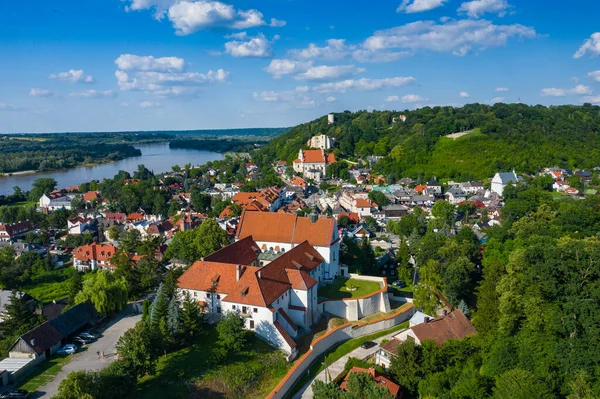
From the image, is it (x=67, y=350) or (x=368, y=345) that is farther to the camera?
(x=368, y=345)

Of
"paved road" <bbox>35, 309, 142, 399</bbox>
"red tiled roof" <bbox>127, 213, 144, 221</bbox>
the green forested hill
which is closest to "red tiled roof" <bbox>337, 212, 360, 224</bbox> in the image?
"red tiled roof" <bbox>127, 213, 144, 221</bbox>

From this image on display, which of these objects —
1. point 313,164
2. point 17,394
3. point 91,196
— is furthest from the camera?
point 313,164

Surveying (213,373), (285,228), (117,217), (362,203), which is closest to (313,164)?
(362,203)

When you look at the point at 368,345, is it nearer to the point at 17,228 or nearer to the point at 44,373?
the point at 44,373

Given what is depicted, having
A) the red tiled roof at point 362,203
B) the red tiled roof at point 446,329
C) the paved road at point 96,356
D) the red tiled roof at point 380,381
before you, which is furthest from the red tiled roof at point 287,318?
the red tiled roof at point 362,203

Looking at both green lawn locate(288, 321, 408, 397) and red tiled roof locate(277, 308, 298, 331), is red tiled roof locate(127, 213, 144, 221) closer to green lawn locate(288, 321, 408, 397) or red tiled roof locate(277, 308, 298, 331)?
red tiled roof locate(277, 308, 298, 331)

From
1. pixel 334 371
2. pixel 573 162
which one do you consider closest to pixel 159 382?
pixel 334 371
